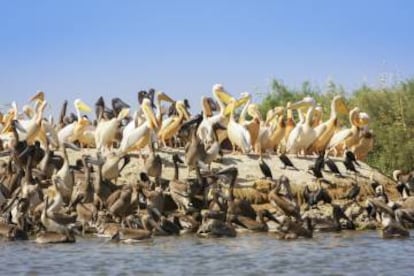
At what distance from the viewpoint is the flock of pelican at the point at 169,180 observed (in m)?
18.3

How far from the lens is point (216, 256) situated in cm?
1620

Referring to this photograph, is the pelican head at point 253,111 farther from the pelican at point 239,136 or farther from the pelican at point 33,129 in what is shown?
the pelican at point 33,129

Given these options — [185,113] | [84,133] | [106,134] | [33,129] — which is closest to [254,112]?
[185,113]

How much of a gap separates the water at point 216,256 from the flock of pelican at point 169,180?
396mm

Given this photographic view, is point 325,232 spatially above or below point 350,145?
below

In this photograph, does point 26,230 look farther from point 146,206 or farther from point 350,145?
point 350,145

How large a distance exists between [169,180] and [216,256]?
534 cm

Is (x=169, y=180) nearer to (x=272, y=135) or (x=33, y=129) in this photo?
(x=33, y=129)

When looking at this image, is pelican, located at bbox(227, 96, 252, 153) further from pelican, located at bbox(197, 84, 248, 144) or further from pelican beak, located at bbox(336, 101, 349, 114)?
pelican beak, located at bbox(336, 101, 349, 114)

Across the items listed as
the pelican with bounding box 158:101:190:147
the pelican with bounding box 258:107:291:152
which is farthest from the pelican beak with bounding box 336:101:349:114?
the pelican with bounding box 158:101:190:147

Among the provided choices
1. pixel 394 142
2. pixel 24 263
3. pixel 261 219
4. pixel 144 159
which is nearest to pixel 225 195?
pixel 261 219

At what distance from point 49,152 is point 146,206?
145 inches

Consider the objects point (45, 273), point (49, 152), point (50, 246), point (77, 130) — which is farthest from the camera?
point (77, 130)

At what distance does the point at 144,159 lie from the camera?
22984 millimetres
